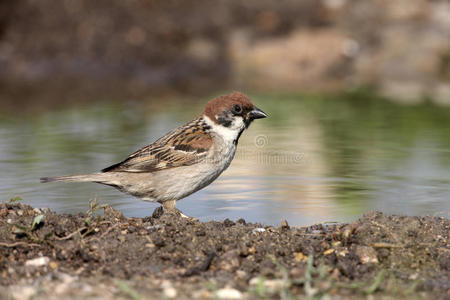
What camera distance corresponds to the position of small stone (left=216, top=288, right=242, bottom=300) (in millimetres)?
4129

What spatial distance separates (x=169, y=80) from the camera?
59.5 ft

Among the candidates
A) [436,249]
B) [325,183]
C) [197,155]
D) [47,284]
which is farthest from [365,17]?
[47,284]

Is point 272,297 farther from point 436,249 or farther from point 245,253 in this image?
point 436,249

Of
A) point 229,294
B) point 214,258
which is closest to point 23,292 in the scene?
point 229,294

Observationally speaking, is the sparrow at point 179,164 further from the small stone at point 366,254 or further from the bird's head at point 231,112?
the small stone at point 366,254

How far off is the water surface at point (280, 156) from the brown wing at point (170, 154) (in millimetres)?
456

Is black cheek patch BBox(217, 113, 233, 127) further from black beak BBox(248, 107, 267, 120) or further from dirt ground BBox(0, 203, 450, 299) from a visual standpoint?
dirt ground BBox(0, 203, 450, 299)

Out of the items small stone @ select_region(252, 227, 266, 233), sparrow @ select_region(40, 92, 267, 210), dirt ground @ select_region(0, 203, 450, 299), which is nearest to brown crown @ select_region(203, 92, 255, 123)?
sparrow @ select_region(40, 92, 267, 210)

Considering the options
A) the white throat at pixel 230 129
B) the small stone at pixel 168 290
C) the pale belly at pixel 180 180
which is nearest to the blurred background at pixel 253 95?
the pale belly at pixel 180 180

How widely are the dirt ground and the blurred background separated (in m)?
1.03

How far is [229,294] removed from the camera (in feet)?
13.6

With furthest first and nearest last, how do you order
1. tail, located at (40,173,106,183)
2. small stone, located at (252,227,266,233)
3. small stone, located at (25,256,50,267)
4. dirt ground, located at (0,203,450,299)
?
tail, located at (40,173,106,183) < small stone, located at (252,227,266,233) < small stone, located at (25,256,50,267) < dirt ground, located at (0,203,450,299)

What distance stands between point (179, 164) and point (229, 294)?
Answer: 8.74ft

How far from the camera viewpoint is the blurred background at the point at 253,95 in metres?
7.51
